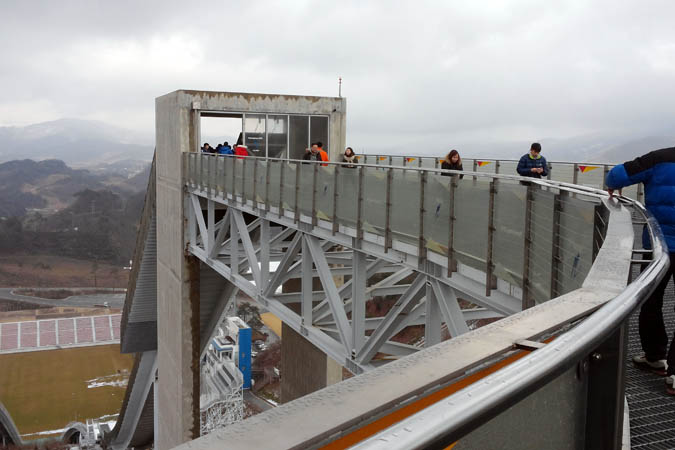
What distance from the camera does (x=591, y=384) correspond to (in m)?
2.04

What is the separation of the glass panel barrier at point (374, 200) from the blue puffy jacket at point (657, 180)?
174 inches

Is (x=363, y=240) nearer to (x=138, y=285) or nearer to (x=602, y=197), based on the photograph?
(x=602, y=197)

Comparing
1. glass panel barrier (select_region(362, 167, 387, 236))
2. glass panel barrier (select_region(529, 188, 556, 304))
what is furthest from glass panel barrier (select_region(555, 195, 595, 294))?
glass panel barrier (select_region(362, 167, 387, 236))

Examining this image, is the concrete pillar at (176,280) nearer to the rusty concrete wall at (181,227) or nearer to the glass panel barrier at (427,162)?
the rusty concrete wall at (181,227)

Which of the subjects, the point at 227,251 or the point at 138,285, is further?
the point at 138,285

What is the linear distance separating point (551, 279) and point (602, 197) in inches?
39.2

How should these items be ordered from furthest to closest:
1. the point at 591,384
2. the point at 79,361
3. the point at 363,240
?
the point at 79,361 → the point at 363,240 → the point at 591,384

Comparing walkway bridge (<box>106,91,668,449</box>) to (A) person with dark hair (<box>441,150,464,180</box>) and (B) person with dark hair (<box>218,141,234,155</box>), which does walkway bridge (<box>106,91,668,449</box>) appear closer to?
(B) person with dark hair (<box>218,141,234,155</box>)

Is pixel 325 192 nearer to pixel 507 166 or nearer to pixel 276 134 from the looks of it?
pixel 507 166

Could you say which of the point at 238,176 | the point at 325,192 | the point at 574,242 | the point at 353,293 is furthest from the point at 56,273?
the point at 574,242

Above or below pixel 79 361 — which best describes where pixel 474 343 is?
above

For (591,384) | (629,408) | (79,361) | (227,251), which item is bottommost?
(79,361)

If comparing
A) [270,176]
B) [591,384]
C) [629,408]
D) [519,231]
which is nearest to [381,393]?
[591,384]

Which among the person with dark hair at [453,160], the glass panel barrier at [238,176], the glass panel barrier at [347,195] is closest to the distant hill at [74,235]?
the glass panel barrier at [238,176]
